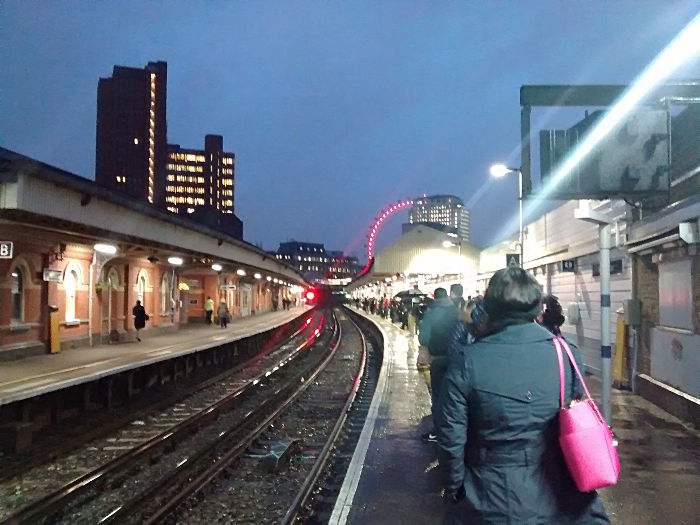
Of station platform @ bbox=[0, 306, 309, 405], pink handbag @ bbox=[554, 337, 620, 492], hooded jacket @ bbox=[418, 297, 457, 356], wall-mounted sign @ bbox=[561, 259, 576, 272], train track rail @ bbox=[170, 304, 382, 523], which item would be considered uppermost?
wall-mounted sign @ bbox=[561, 259, 576, 272]

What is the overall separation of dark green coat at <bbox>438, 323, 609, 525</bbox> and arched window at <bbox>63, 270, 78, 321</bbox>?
1638 cm

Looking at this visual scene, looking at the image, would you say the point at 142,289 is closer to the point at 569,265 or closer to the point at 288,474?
the point at 569,265

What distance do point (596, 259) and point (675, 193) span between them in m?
3.35

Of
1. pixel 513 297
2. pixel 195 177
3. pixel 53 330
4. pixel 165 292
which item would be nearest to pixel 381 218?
pixel 165 292

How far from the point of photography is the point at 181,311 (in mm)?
31047

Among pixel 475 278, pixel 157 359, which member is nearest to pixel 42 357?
pixel 157 359

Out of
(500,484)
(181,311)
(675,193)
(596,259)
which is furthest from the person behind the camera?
(181,311)

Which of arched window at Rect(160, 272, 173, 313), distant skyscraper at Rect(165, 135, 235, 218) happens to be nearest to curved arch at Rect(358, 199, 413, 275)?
arched window at Rect(160, 272, 173, 313)

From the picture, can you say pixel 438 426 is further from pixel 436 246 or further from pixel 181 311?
pixel 436 246

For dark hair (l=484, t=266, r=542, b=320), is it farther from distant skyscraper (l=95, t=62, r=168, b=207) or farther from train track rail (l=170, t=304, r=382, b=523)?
distant skyscraper (l=95, t=62, r=168, b=207)

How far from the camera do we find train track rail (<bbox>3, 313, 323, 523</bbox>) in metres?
7.03

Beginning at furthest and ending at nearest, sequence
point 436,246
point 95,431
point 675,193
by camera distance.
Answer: point 436,246, point 95,431, point 675,193

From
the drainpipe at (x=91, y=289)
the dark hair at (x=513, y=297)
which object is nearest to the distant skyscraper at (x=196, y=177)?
the drainpipe at (x=91, y=289)

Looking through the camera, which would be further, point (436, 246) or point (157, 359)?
point (436, 246)
